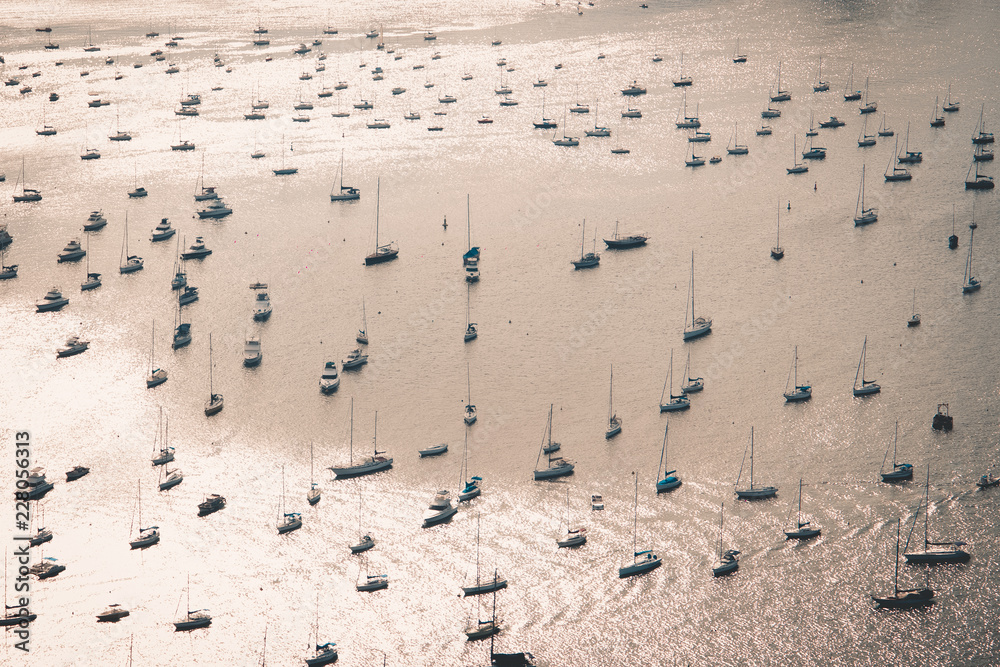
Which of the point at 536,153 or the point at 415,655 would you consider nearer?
the point at 415,655

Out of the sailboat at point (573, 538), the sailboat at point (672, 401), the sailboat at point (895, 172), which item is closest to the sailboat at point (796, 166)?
the sailboat at point (895, 172)

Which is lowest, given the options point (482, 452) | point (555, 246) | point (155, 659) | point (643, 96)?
point (155, 659)

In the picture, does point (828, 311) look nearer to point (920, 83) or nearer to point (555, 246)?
point (555, 246)

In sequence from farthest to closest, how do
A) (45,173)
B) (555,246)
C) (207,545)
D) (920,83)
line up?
(920,83), (45,173), (555,246), (207,545)

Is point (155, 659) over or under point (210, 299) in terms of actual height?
under

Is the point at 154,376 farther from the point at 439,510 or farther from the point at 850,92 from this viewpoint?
the point at 850,92

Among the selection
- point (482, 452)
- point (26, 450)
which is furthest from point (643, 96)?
point (26, 450)
